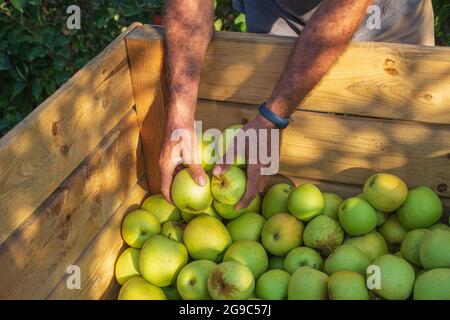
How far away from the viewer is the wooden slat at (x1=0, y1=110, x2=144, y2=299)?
185 cm

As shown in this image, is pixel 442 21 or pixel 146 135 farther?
pixel 442 21

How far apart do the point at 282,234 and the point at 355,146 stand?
0.42 m

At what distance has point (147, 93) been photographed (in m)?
2.46

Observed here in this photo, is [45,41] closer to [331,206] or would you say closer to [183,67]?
[183,67]

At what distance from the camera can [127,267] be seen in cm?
236

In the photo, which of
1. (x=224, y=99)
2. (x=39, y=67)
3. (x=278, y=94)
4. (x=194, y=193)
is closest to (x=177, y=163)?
(x=194, y=193)

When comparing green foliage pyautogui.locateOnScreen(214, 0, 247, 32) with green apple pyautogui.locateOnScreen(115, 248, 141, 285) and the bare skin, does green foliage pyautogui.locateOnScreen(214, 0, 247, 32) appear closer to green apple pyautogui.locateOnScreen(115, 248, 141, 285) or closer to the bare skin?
the bare skin

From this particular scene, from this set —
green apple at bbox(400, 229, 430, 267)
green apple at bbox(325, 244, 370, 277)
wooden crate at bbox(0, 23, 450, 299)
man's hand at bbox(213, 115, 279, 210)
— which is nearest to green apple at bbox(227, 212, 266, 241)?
man's hand at bbox(213, 115, 279, 210)

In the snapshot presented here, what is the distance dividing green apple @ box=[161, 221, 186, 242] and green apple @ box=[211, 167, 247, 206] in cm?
24

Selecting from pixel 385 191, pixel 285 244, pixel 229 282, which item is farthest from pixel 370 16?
pixel 229 282

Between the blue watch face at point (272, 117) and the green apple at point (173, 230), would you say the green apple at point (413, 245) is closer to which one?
the blue watch face at point (272, 117)

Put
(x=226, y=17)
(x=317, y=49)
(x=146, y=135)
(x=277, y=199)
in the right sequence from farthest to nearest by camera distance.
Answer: (x=226, y=17) → (x=146, y=135) → (x=277, y=199) → (x=317, y=49)

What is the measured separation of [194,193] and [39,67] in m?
1.85

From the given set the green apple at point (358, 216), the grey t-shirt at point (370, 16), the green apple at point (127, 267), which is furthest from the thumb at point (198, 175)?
the grey t-shirt at point (370, 16)
